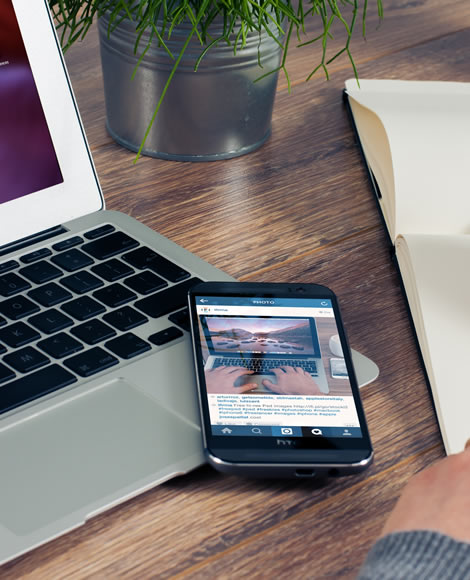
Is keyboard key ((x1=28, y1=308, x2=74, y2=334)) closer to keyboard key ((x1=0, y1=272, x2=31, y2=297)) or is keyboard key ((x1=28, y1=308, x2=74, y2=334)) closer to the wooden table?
keyboard key ((x1=0, y1=272, x2=31, y2=297))

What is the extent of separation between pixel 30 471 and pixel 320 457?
0.16m

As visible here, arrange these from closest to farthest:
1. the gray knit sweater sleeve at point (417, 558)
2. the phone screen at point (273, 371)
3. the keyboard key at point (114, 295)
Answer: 1. the gray knit sweater sleeve at point (417, 558)
2. the phone screen at point (273, 371)
3. the keyboard key at point (114, 295)

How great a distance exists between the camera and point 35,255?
623 mm

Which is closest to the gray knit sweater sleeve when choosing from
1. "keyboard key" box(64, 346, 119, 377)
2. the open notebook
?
the open notebook

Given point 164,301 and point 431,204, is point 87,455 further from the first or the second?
point 431,204

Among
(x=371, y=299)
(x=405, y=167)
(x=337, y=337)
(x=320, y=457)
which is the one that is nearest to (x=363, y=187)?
(x=405, y=167)

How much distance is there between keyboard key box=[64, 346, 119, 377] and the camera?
53 cm

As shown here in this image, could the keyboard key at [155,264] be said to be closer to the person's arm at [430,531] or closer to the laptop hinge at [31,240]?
the laptop hinge at [31,240]

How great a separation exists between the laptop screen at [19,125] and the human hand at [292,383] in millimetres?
256

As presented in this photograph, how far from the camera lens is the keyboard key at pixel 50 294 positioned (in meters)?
0.58

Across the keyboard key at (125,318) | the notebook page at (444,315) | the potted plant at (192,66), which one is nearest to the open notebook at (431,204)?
the notebook page at (444,315)

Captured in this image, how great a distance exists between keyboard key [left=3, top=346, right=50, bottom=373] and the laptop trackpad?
1.5 inches

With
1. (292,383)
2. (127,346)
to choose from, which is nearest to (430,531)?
(292,383)

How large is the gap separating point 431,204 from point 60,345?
0.34 m
